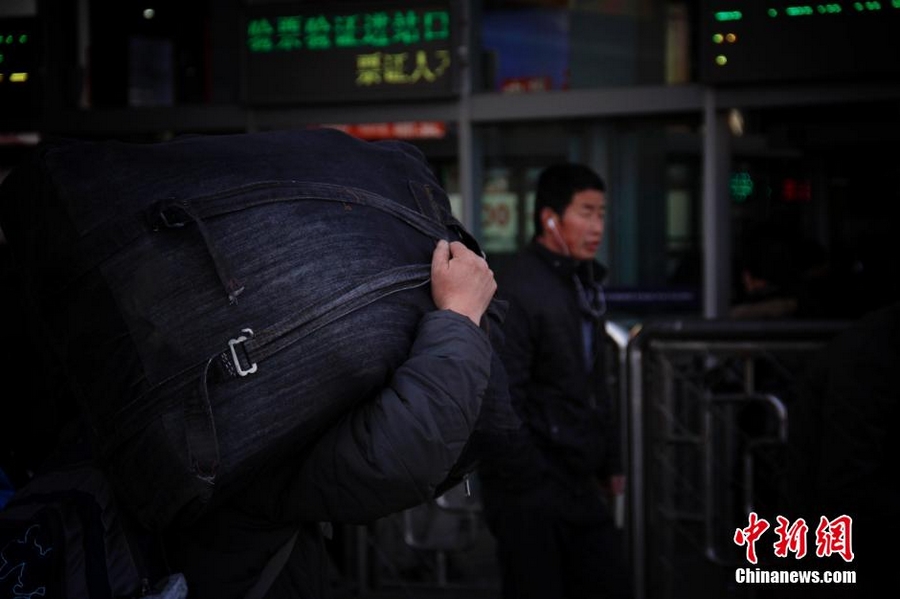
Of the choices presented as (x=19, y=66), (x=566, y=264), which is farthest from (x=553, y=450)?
(x=19, y=66)

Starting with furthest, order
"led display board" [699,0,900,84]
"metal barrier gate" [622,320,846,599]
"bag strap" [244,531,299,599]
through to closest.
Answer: "led display board" [699,0,900,84] → "metal barrier gate" [622,320,846,599] → "bag strap" [244,531,299,599]

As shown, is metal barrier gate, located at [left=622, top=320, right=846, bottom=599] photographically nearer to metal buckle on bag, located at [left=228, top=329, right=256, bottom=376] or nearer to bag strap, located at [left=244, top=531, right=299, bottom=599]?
bag strap, located at [left=244, top=531, right=299, bottom=599]

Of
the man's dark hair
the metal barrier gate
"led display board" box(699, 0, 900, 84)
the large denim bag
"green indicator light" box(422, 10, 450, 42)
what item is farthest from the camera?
"green indicator light" box(422, 10, 450, 42)

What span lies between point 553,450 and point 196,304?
2.36 metres

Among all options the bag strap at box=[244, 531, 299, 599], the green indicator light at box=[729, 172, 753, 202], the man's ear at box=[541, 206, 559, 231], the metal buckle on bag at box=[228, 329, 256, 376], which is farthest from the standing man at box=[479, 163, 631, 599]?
the green indicator light at box=[729, 172, 753, 202]

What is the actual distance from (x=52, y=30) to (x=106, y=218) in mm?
6408

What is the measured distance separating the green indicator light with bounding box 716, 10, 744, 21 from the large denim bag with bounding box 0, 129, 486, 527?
16.5ft

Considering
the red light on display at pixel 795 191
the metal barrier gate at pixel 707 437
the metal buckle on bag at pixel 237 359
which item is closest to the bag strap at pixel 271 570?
the metal buckle on bag at pixel 237 359

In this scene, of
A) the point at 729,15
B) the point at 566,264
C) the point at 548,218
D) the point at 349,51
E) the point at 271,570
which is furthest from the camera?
the point at 349,51

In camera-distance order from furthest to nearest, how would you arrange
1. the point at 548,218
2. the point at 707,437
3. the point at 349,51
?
the point at 349,51
the point at 707,437
the point at 548,218

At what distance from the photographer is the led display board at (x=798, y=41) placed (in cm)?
621

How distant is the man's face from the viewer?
4207 mm

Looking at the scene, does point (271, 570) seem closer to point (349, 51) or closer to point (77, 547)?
point (77, 547)

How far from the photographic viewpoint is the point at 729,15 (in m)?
6.41
